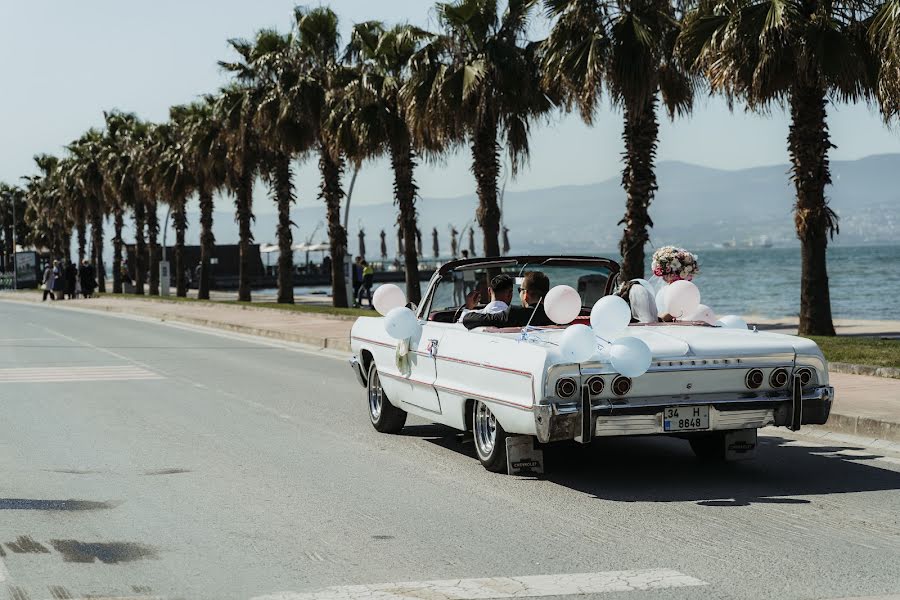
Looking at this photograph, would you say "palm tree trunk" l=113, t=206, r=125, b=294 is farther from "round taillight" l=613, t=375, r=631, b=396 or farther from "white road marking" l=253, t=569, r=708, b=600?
"white road marking" l=253, t=569, r=708, b=600

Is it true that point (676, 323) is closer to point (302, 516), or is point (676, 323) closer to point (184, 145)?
point (302, 516)

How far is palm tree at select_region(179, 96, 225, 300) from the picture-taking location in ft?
154

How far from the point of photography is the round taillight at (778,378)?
8.30m

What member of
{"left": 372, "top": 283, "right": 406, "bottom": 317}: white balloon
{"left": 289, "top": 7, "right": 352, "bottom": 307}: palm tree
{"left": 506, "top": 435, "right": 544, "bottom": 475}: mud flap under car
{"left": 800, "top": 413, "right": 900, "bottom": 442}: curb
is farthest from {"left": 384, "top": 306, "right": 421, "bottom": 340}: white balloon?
{"left": 289, "top": 7, "right": 352, "bottom": 307}: palm tree

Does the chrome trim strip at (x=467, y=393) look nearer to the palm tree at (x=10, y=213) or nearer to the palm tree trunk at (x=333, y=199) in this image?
the palm tree trunk at (x=333, y=199)

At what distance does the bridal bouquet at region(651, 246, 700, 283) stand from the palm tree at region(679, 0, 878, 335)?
32.7 ft

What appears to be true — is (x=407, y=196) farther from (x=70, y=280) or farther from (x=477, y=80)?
(x=70, y=280)

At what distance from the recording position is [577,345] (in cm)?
781

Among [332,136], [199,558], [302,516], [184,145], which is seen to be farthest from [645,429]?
[184,145]

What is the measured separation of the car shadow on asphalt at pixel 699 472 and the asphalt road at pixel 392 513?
3 centimetres

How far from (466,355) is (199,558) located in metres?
3.02

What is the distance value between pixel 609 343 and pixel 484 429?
1.30 m

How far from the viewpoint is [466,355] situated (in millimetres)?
8891

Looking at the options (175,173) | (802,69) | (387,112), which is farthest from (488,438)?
(175,173)
